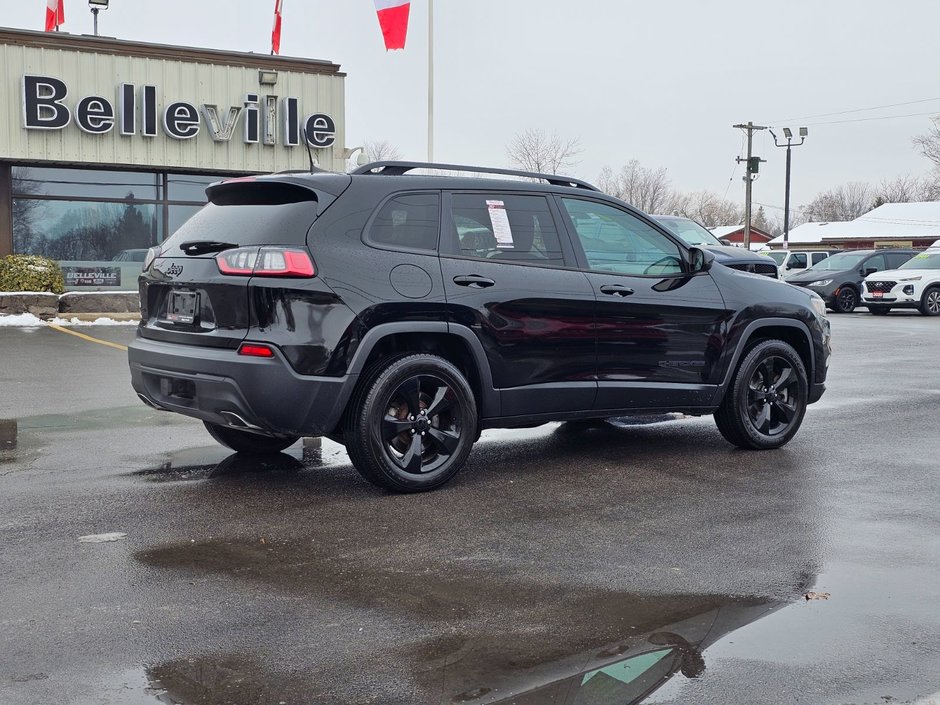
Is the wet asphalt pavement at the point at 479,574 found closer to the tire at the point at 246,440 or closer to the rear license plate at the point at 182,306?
the tire at the point at 246,440

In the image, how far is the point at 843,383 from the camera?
11.9 meters

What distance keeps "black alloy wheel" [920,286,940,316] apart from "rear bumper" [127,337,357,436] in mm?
23315

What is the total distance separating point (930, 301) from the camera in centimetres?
2614

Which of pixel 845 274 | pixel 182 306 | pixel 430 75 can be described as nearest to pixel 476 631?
pixel 182 306

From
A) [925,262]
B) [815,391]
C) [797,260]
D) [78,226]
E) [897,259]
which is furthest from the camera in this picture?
[797,260]

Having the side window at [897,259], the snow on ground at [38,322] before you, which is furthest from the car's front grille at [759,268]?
the side window at [897,259]

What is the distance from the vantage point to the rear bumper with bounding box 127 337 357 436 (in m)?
5.72

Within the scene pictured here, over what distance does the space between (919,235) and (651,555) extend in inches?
3097

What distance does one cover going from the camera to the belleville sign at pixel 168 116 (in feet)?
71.7

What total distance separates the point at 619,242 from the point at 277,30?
22591mm

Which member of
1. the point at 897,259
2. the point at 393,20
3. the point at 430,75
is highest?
the point at 393,20

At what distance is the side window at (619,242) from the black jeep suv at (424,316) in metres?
0.01

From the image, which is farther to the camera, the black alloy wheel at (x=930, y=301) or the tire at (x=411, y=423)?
the black alloy wheel at (x=930, y=301)

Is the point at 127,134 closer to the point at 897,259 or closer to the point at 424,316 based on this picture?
the point at 424,316
